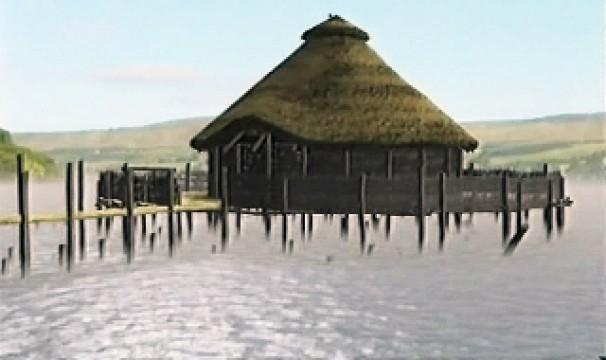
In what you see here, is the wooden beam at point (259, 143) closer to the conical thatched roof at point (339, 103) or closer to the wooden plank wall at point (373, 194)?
the conical thatched roof at point (339, 103)

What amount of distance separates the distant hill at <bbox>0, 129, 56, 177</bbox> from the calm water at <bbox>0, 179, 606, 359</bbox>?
348 feet

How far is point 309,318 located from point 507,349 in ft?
17.6

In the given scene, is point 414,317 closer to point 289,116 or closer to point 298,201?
point 298,201

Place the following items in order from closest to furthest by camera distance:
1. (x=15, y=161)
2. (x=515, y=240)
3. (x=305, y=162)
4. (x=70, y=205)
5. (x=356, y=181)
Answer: (x=70, y=205) < (x=356, y=181) < (x=515, y=240) < (x=305, y=162) < (x=15, y=161)

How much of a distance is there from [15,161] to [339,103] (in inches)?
4385

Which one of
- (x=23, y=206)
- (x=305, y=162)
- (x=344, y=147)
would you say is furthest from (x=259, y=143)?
(x=23, y=206)

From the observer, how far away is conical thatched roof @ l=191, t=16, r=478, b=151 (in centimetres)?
3969

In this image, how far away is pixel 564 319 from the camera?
2447 centimetres

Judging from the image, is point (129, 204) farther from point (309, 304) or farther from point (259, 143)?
point (259, 143)

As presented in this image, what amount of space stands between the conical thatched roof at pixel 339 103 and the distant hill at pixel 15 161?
99.7m

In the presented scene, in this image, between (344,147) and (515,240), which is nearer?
(515,240)

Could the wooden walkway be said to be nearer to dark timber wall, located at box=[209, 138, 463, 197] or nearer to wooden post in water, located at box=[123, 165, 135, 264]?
wooden post in water, located at box=[123, 165, 135, 264]

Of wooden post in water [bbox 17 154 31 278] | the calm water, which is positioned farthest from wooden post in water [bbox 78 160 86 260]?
wooden post in water [bbox 17 154 31 278]

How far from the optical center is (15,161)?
145 meters
